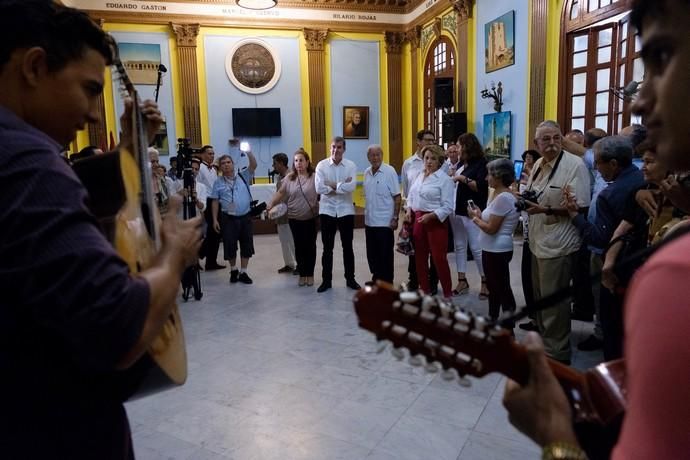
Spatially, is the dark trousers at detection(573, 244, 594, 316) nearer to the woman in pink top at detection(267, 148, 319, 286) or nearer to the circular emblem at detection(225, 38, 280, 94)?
the woman in pink top at detection(267, 148, 319, 286)

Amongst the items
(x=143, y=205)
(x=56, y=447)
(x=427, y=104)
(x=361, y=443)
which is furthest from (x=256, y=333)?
(x=427, y=104)

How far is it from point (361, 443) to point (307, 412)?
0.45 meters

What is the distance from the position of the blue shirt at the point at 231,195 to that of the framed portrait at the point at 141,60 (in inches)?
255

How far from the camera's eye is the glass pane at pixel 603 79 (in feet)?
21.4

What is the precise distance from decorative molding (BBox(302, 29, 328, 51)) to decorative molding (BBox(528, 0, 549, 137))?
19.0ft

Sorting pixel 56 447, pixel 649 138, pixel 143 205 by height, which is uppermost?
pixel 649 138

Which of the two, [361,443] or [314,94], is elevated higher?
[314,94]

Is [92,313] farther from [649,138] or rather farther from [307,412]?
[307,412]

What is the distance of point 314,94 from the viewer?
12.2 meters

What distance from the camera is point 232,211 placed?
598 centimetres

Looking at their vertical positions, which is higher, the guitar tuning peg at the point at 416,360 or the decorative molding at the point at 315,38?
the decorative molding at the point at 315,38

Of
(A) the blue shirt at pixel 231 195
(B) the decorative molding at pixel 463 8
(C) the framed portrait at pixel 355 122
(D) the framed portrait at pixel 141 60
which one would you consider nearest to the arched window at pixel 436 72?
(B) the decorative molding at pixel 463 8

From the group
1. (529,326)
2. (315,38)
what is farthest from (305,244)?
(315,38)

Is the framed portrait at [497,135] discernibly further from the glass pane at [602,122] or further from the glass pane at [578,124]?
the glass pane at [602,122]
